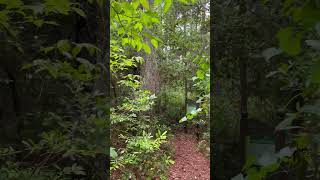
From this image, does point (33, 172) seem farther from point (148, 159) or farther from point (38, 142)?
point (148, 159)

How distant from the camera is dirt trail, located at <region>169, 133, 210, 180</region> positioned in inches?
275

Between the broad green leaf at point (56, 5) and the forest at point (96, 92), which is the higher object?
the broad green leaf at point (56, 5)

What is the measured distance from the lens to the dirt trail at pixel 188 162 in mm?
6977

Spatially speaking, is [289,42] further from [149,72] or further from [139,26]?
[149,72]

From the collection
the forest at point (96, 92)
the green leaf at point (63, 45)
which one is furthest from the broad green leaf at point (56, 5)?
the green leaf at point (63, 45)

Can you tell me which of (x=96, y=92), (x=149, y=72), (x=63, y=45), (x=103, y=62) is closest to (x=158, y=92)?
(x=149, y=72)

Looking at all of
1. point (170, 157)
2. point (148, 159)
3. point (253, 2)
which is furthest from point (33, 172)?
point (170, 157)

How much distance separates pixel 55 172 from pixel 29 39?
52 centimetres

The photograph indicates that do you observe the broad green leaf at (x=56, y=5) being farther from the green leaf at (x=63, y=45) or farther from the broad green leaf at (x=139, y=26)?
the broad green leaf at (x=139, y=26)

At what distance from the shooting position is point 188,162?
7781 millimetres

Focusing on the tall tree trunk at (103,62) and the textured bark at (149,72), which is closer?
the tall tree trunk at (103,62)

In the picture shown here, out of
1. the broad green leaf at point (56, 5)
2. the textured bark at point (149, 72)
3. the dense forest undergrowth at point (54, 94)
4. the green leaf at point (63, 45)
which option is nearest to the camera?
the broad green leaf at point (56, 5)

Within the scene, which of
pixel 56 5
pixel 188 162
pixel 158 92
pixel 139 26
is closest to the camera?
pixel 56 5

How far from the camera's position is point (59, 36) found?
126 centimetres
